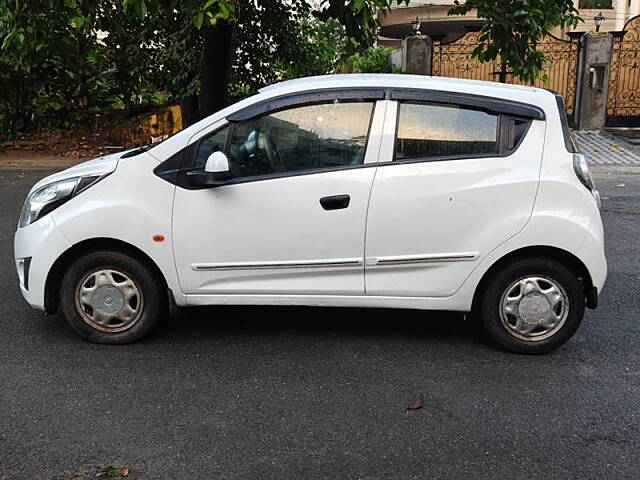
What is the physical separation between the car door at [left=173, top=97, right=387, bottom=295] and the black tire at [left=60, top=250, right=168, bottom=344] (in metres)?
0.22

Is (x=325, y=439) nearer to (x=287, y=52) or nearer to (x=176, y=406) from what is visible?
(x=176, y=406)

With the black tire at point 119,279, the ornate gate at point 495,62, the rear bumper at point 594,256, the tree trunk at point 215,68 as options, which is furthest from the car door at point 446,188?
the ornate gate at point 495,62

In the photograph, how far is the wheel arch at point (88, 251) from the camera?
4.84 metres

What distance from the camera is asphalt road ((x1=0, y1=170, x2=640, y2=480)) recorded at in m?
3.49

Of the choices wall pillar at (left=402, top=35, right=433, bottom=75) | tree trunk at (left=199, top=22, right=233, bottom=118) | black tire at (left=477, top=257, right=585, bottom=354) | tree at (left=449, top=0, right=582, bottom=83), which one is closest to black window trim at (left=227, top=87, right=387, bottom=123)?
black tire at (left=477, top=257, right=585, bottom=354)

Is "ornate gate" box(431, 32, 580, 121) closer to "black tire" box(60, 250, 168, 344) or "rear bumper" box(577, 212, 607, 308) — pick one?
"rear bumper" box(577, 212, 607, 308)

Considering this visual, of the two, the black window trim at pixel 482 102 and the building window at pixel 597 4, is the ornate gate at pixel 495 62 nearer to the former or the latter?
the black window trim at pixel 482 102

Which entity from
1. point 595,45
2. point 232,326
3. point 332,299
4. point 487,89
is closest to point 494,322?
point 332,299

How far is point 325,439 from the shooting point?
370 centimetres

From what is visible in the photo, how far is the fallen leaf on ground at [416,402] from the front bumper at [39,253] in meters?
2.41

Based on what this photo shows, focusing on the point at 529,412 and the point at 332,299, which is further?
the point at 332,299

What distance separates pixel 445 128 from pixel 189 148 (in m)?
1.68

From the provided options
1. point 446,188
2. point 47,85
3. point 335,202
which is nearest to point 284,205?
point 335,202

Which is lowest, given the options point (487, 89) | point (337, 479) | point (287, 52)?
point (337, 479)
